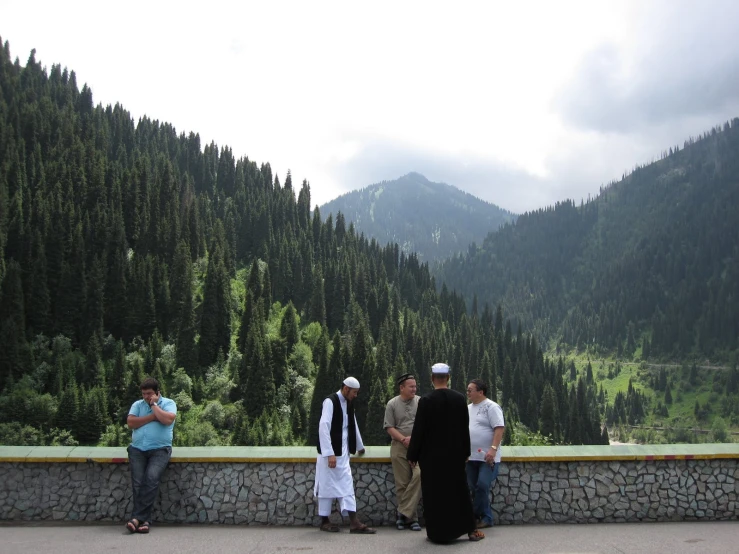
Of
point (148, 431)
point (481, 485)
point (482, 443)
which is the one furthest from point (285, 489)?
point (482, 443)

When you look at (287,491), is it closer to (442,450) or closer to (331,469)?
(331,469)

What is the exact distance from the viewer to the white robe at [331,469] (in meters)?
13.4

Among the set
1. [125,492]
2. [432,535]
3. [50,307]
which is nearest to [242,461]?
[125,492]

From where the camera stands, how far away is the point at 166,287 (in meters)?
127

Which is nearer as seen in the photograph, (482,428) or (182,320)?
(482,428)

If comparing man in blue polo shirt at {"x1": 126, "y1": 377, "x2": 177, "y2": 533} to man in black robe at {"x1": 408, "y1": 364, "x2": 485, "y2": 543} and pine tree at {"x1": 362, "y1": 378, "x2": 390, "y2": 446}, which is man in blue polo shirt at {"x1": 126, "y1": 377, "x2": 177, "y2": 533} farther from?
pine tree at {"x1": 362, "y1": 378, "x2": 390, "y2": 446}

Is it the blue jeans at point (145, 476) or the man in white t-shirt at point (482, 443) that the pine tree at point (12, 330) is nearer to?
the blue jeans at point (145, 476)

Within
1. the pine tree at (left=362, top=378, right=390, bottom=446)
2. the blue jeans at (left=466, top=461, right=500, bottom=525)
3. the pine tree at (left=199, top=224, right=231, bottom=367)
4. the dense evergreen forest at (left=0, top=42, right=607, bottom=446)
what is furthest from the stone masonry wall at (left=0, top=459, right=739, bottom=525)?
the pine tree at (left=199, top=224, right=231, bottom=367)

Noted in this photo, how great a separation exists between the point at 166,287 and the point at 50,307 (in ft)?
65.4

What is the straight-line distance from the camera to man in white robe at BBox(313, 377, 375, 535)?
13.4 meters

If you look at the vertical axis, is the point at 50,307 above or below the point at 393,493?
above

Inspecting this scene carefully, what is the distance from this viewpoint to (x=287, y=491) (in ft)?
48.2

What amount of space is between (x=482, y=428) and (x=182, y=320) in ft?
384

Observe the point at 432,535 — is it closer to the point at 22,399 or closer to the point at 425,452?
the point at 425,452
